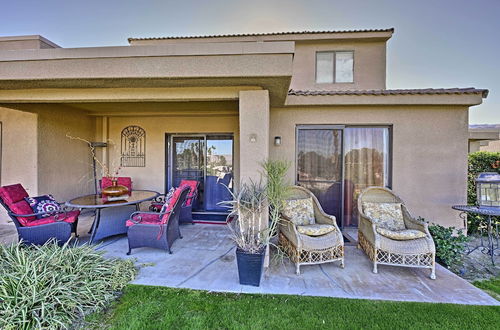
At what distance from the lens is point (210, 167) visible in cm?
748

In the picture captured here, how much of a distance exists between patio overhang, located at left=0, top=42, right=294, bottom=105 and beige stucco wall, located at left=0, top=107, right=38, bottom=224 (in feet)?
6.60

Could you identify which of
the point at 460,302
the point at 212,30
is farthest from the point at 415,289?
the point at 212,30

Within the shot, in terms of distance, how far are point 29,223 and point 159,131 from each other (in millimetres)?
4066

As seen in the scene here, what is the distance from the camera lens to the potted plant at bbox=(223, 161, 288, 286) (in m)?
A: 3.25

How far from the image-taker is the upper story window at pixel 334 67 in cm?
1009

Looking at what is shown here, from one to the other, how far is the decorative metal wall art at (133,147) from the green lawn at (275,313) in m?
5.30

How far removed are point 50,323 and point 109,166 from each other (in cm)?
626

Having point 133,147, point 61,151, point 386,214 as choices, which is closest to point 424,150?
→ point 386,214

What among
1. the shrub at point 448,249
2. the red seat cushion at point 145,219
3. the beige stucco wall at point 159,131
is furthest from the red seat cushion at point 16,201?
the shrub at point 448,249

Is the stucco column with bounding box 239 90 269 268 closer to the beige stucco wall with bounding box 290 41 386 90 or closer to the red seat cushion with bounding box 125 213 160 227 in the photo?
the red seat cushion with bounding box 125 213 160 227

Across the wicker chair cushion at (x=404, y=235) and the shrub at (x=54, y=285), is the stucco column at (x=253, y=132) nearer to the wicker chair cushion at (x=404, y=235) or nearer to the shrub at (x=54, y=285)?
the wicker chair cushion at (x=404, y=235)

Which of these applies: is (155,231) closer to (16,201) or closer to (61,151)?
(16,201)

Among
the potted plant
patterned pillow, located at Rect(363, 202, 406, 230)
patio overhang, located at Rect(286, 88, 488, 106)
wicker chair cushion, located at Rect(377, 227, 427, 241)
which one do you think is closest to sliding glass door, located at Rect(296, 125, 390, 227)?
patio overhang, located at Rect(286, 88, 488, 106)

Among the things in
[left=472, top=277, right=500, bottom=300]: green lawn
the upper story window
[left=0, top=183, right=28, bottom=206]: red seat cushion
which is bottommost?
[left=472, top=277, right=500, bottom=300]: green lawn
